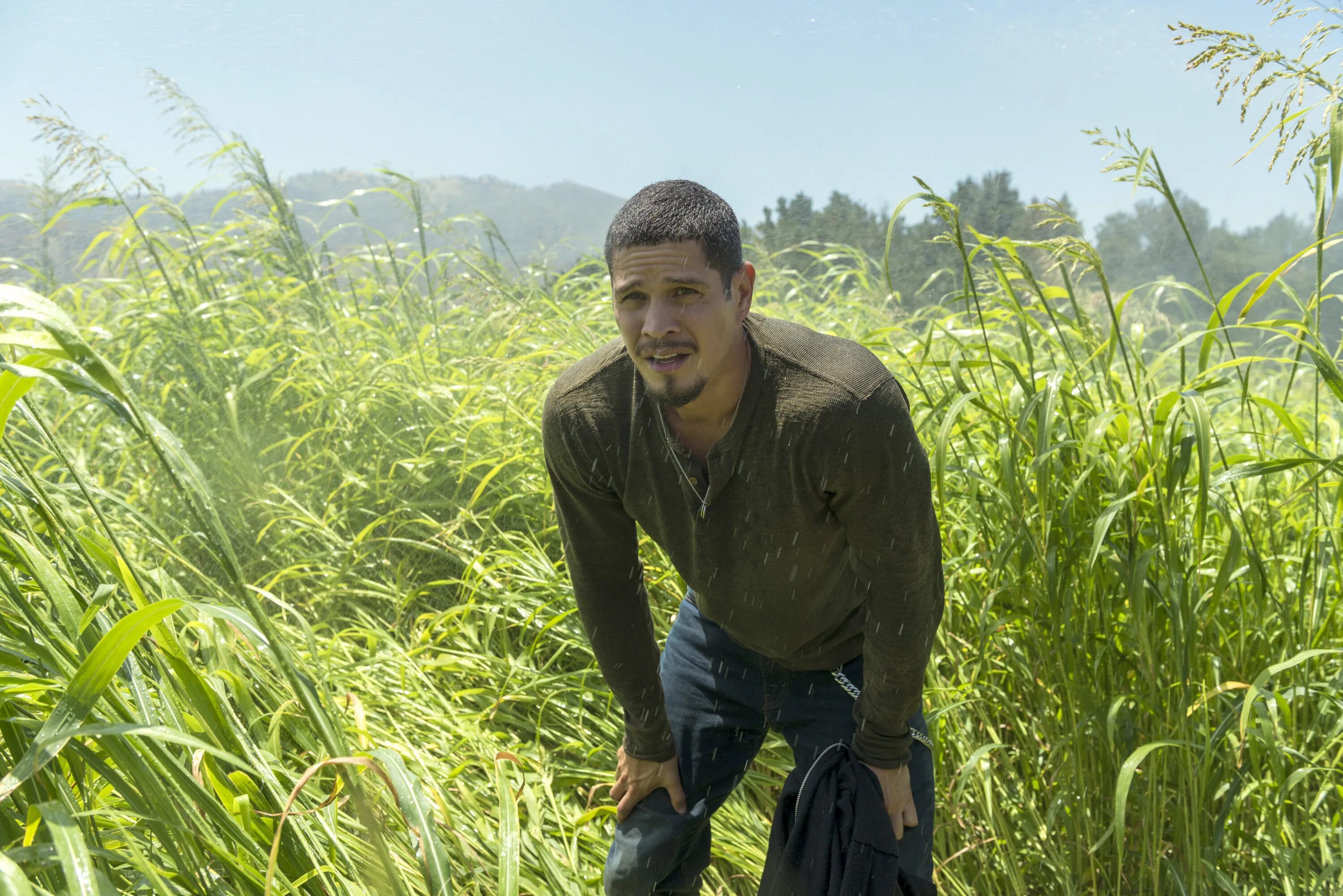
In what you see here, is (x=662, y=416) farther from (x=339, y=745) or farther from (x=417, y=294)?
(x=417, y=294)

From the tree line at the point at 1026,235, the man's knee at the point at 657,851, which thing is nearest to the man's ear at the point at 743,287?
the man's knee at the point at 657,851

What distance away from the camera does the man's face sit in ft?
4.32

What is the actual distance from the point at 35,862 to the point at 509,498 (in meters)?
1.47

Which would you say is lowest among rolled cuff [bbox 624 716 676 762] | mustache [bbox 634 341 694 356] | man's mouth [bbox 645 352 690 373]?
rolled cuff [bbox 624 716 676 762]

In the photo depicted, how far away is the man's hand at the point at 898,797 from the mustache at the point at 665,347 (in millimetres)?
717

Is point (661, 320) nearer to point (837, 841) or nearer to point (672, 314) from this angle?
point (672, 314)

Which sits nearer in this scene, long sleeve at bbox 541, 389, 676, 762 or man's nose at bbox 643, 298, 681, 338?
man's nose at bbox 643, 298, 681, 338

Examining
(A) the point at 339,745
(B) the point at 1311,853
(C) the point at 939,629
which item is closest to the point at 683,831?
(C) the point at 939,629

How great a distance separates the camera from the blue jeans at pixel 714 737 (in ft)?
5.14

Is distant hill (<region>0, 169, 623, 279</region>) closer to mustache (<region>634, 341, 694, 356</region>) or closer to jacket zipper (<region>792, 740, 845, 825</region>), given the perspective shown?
mustache (<region>634, 341, 694, 356</region>)

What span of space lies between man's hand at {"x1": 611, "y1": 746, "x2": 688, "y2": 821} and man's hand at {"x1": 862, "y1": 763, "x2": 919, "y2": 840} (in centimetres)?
35

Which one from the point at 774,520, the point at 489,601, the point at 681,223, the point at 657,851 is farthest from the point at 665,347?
the point at 489,601

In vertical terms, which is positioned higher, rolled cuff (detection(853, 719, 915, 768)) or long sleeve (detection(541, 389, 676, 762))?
long sleeve (detection(541, 389, 676, 762))

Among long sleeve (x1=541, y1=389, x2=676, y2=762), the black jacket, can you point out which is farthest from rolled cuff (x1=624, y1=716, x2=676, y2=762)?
the black jacket
